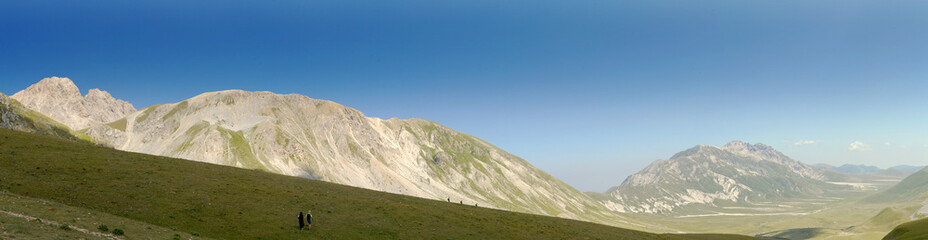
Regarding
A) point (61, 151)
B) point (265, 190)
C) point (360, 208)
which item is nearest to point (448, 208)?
point (360, 208)

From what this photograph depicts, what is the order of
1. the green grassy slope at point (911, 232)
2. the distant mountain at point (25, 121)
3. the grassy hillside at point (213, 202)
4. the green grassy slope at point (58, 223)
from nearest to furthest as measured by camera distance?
the green grassy slope at point (58, 223) < the grassy hillside at point (213, 202) < the green grassy slope at point (911, 232) < the distant mountain at point (25, 121)

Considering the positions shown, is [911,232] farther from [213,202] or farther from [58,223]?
[58,223]

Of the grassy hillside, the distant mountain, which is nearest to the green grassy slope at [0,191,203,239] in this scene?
the grassy hillside

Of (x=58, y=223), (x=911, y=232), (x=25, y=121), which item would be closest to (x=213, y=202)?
(x=58, y=223)

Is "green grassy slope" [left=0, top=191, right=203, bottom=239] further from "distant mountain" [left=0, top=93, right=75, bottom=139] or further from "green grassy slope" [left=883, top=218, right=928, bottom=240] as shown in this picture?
"distant mountain" [left=0, top=93, right=75, bottom=139]

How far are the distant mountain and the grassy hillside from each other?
75583 mm

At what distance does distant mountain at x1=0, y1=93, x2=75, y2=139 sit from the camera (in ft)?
376

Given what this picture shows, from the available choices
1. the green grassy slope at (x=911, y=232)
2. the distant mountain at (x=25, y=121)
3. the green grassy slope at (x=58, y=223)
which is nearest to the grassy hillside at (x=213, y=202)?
the green grassy slope at (x=58, y=223)

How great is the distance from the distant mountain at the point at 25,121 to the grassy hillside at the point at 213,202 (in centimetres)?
7558

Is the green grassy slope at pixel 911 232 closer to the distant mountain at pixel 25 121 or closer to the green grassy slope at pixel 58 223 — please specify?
the green grassy slope at pixel 58 223

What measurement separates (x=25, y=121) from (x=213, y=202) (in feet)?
414

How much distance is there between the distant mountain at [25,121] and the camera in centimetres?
11469

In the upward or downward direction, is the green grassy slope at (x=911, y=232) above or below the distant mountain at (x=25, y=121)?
below

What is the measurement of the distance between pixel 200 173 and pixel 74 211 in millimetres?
28537
